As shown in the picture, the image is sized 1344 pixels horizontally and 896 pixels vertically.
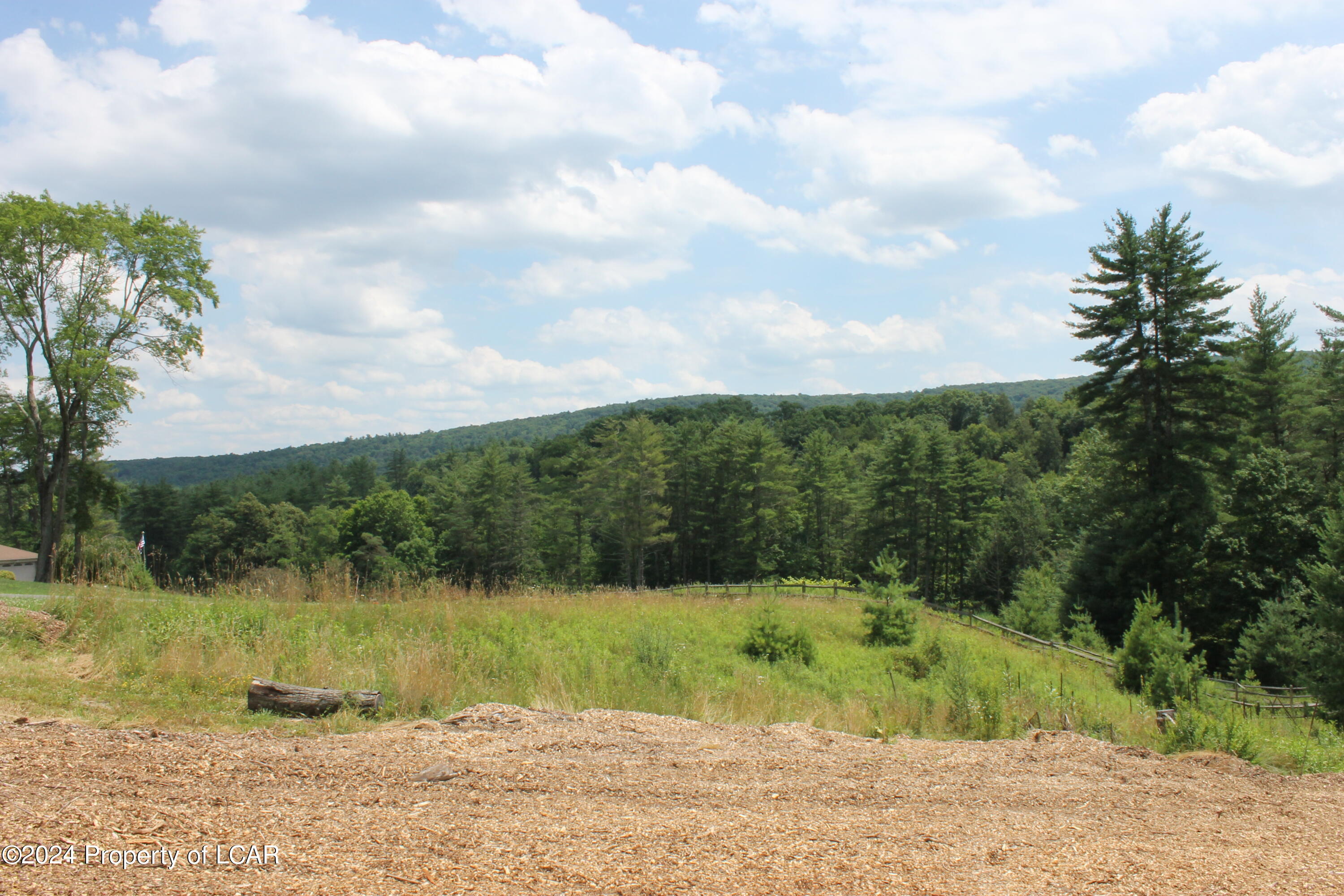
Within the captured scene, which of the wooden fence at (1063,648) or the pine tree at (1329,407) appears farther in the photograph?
the pine tree at (1329,407)

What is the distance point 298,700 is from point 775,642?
490 inches

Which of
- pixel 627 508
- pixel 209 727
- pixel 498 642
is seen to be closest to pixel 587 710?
pixel 209 727

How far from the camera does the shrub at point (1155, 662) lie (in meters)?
11.6

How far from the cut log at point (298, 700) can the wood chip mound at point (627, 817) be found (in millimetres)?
675

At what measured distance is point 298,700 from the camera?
6.66m

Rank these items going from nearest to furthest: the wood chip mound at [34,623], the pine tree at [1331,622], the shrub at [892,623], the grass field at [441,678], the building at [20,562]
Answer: the grass field at [441,678], the wood chip mound at [34,623], the pine tree at [1331,622], the shrub at [892,623], the building at [20,562]

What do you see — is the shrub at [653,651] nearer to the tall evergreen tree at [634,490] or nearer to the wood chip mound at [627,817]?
the wood chip mound at [627,817]

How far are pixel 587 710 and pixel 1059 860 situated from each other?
4611mm

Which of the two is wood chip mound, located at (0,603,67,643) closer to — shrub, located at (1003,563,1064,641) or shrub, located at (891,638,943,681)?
shrub, located at (891,638,943,681)

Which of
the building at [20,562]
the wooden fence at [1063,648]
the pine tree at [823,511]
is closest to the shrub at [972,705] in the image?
the wooden fence at [1063,648]

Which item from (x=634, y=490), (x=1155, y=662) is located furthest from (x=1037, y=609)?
(x=634, y=490)

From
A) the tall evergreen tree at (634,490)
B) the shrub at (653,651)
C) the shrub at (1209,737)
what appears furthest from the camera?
the tall evergreen tree at (634,490)

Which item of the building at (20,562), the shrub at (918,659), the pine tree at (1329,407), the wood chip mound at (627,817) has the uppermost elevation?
the pine tree at (1329,407)

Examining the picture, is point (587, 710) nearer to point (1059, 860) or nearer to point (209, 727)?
point (209, 727)
